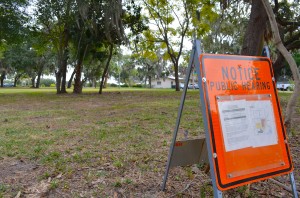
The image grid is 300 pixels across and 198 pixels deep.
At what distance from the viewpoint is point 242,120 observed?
5.76ft

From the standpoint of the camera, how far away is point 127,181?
2553mm

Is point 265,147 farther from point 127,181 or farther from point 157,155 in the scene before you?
point 157,155

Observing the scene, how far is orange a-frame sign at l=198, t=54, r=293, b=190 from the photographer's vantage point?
5.40 feet

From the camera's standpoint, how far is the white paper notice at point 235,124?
1.68m

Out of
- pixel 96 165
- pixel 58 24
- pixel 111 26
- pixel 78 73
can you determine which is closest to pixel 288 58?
pixel 96 165

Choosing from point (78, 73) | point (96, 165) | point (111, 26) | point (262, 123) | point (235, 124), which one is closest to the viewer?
point (235, 124)

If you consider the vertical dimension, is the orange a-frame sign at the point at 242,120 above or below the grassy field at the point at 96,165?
above

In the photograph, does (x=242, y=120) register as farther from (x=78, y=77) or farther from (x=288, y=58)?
(x=78, y=77)

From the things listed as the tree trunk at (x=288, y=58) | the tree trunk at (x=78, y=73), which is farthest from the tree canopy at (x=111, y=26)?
the tree trunk at (x=288, y=58)

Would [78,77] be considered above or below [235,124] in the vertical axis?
above

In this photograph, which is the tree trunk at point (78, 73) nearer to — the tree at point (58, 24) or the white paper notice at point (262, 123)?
the tree at point (58, 24)

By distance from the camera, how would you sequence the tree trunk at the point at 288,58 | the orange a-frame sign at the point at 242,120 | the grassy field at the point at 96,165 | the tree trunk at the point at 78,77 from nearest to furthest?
the orange a-frame sign at the point at 242,120, the grassy field at the point at 96,165, the tree trunk at the point at 288,58, the tree trunk at the point at 78,77

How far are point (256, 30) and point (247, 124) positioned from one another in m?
4.02

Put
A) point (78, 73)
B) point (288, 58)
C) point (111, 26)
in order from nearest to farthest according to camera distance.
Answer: point (288, 58)
point (111, 26)
point (78, 73)
